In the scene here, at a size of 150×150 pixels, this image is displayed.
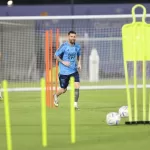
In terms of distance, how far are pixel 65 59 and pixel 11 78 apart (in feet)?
28.4

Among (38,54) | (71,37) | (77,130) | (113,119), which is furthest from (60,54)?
(38,54)

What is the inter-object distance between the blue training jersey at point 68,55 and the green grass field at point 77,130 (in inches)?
45.7

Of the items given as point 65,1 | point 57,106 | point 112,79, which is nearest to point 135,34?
point 57,106

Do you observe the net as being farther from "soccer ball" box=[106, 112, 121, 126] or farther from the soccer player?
"soccer ball" box=[106, 112, 121, 126]

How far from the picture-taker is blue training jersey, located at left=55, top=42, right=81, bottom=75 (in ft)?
42.8

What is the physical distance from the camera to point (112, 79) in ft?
70.8

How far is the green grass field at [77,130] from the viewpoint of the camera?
26.1ft

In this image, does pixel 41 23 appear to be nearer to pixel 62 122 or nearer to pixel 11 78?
pixel 11 78

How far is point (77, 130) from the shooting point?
9.55 m

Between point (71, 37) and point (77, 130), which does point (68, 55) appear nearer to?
point (71, 37)

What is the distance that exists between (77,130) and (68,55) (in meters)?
3.92

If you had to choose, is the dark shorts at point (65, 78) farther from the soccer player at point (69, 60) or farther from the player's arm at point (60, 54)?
the player's arm at point (60, 54)

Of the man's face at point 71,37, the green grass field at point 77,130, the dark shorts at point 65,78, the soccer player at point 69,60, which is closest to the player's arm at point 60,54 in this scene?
the soccer player at point 69,60

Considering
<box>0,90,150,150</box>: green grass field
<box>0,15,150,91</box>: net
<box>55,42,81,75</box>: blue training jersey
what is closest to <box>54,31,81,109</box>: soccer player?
<box>55,42,81,75</box>: blue training jersey
